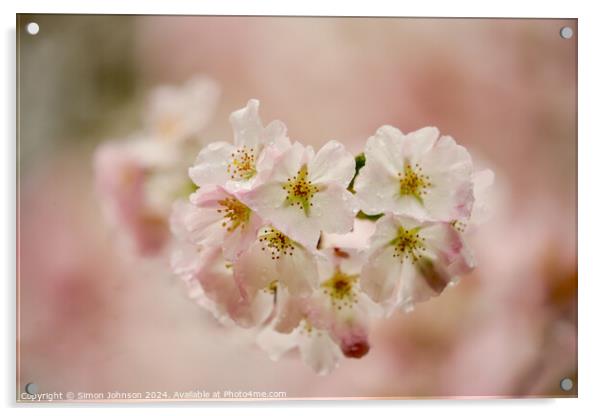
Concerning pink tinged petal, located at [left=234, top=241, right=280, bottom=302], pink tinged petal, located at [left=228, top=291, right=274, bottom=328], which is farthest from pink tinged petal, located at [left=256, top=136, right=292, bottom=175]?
pink tinged petal, located at [left=228, top=291, right=274, bottom=328]

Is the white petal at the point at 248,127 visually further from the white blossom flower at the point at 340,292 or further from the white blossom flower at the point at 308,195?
the white blossom flower at the point at 340,292

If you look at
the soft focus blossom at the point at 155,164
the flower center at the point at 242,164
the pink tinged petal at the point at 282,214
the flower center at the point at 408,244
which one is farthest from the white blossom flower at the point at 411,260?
the soft focus blossom at the point at 155,164

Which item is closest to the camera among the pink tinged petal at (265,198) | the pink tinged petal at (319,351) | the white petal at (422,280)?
the pink tinged petal at (265,198)

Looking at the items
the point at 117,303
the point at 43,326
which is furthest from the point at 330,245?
the point at 43,326

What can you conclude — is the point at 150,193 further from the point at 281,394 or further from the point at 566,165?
the point at 566,165

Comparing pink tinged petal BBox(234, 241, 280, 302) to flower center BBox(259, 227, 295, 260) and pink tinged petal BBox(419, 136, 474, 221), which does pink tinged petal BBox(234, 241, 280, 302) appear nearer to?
flower center BBox(259, 227, 295, 260)
